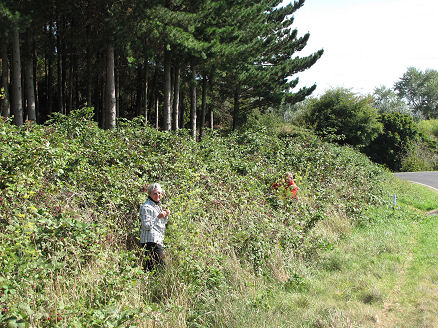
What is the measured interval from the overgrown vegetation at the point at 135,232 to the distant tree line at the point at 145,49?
6.66 ft

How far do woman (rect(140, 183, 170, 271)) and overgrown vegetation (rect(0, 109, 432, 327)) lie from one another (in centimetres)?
19

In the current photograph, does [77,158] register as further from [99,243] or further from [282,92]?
[282,92]

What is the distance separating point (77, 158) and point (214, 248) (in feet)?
9.41

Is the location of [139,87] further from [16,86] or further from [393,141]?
[393,141]

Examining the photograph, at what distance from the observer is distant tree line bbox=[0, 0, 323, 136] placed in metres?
14.4

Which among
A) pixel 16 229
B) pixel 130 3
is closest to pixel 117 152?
pixel 16 229

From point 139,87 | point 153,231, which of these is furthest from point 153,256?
point 139,87

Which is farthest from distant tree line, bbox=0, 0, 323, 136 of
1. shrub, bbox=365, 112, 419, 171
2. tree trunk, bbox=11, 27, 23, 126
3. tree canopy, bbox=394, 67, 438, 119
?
tree canopy, bbox=394, 67, 438, 119

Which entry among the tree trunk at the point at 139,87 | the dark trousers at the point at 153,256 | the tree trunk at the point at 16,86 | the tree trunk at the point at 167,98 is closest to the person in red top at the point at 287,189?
the dark trousers at the point at 153,256

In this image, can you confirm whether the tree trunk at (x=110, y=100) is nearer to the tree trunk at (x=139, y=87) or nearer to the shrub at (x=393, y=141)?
the tree trunk at (x=139, y=87)

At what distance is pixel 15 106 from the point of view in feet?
47.8

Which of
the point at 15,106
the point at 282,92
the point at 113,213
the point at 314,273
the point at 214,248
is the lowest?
the point at 314,273

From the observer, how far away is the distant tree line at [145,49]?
14.4m

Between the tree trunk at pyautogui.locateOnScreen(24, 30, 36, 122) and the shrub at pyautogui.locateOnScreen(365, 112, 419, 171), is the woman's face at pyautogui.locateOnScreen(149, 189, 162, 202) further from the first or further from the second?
the shrub at pyautogui.locateOnScreen(365, 112, 419, 171)
